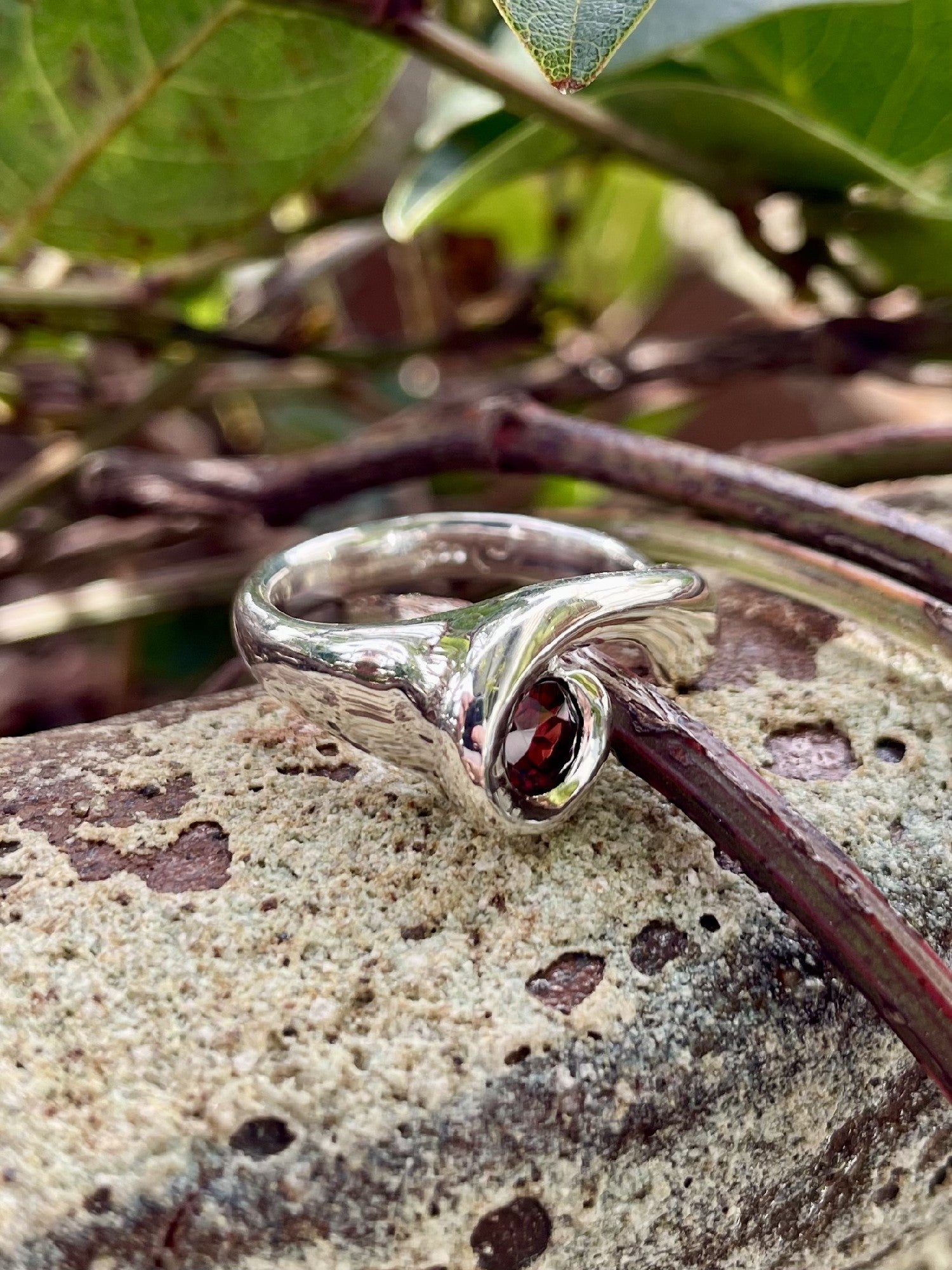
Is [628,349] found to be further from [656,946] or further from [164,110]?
[656,946]

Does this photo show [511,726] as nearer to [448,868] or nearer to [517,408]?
[448,868]

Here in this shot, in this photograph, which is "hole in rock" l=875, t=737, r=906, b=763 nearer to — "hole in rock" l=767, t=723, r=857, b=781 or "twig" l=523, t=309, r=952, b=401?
"hole in rock" l=767, t=723, r=857, b=781

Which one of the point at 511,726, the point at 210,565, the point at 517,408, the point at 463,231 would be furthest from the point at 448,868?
the point at 463,231

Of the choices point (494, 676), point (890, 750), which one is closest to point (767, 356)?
point (890, 750)

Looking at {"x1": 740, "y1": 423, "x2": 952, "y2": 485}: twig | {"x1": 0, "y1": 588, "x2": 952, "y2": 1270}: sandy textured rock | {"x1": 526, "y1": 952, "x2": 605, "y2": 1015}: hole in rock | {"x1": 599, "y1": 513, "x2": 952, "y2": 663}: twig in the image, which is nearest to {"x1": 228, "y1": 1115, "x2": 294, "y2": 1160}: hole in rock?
{"x1": 0, "y1": 588, "x2": 952, "y2": 1270}: sandy textured rock

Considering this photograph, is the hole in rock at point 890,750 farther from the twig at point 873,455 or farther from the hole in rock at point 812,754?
the twig at point 873,455

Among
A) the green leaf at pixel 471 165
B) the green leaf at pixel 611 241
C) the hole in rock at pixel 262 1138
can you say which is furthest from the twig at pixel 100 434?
the hole in rock at pixel 262 1138

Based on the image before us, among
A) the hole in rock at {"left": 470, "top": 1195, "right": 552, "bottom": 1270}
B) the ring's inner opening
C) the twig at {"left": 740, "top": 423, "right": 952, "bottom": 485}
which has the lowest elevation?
the hole in rock at {"left": 470, "top": 1195, "right": 552, "bottom": 1270}
